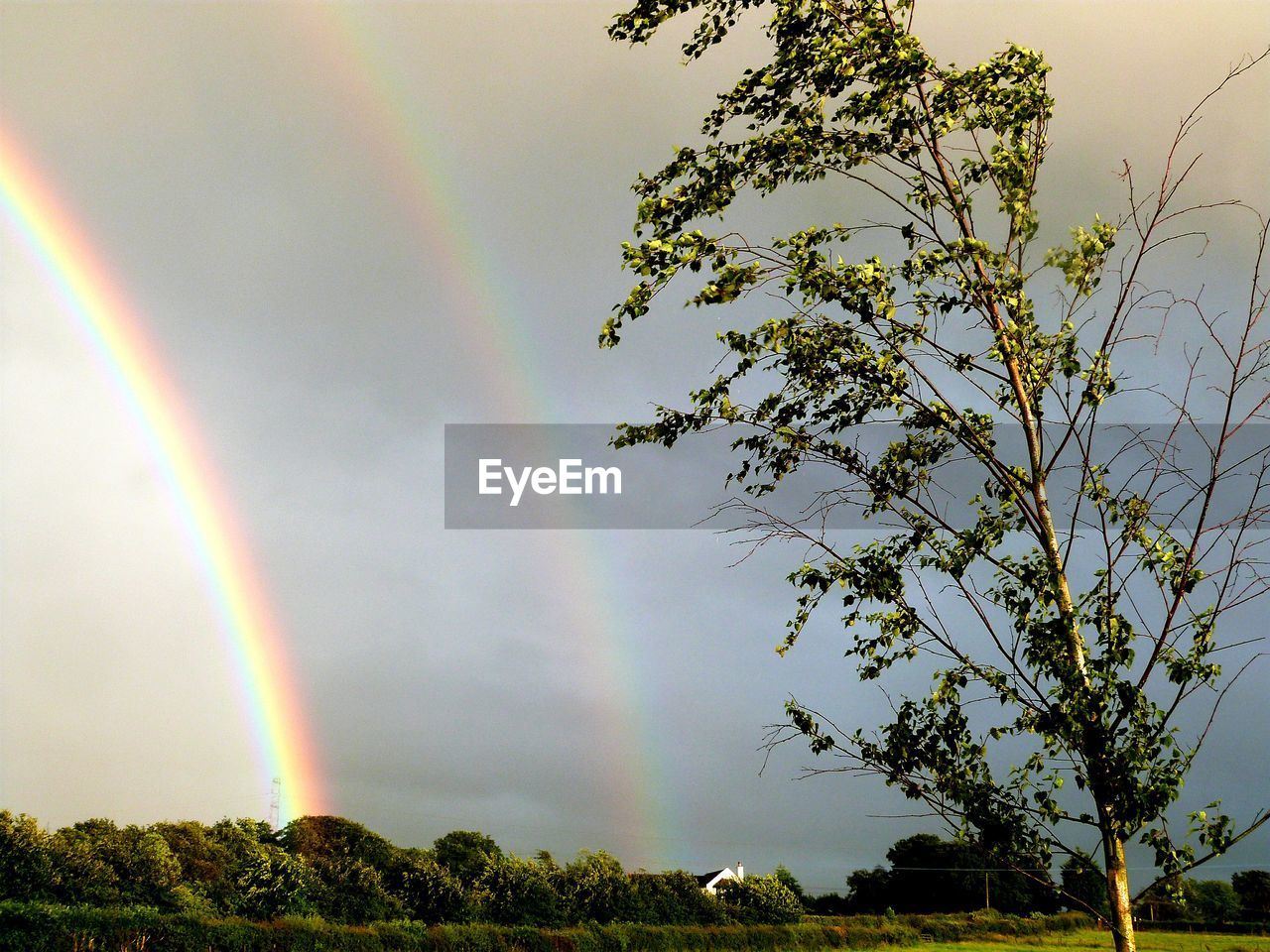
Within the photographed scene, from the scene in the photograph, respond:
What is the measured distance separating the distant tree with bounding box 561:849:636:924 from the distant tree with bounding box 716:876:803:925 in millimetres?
6273

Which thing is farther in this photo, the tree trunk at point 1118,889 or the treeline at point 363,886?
the treeline at point 363,886

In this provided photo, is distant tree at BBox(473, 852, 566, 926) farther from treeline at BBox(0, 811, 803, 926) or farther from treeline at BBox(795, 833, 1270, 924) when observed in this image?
treeline at BBox(795, 833, 1270, 924)

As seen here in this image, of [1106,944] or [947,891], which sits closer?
[1106,944]

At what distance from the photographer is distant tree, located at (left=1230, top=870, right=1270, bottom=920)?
69688mm

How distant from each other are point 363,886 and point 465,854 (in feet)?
33.8

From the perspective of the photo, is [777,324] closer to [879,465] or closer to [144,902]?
[879,465]

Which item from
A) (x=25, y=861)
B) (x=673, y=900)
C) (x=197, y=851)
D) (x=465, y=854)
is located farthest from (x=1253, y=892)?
(x=25, y=861)

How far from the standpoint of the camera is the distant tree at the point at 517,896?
45.5 m

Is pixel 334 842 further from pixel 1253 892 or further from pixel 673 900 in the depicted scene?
pixel 1253 892

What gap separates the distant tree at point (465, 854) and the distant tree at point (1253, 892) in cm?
5323

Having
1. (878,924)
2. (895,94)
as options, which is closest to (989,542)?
(895,94)

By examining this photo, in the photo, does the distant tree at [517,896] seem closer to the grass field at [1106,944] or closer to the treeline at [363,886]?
the treeline at [363,886]

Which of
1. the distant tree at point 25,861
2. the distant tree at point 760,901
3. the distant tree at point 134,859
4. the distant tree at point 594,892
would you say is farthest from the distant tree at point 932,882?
the distant tree at point 25,861

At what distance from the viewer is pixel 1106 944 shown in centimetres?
5400
